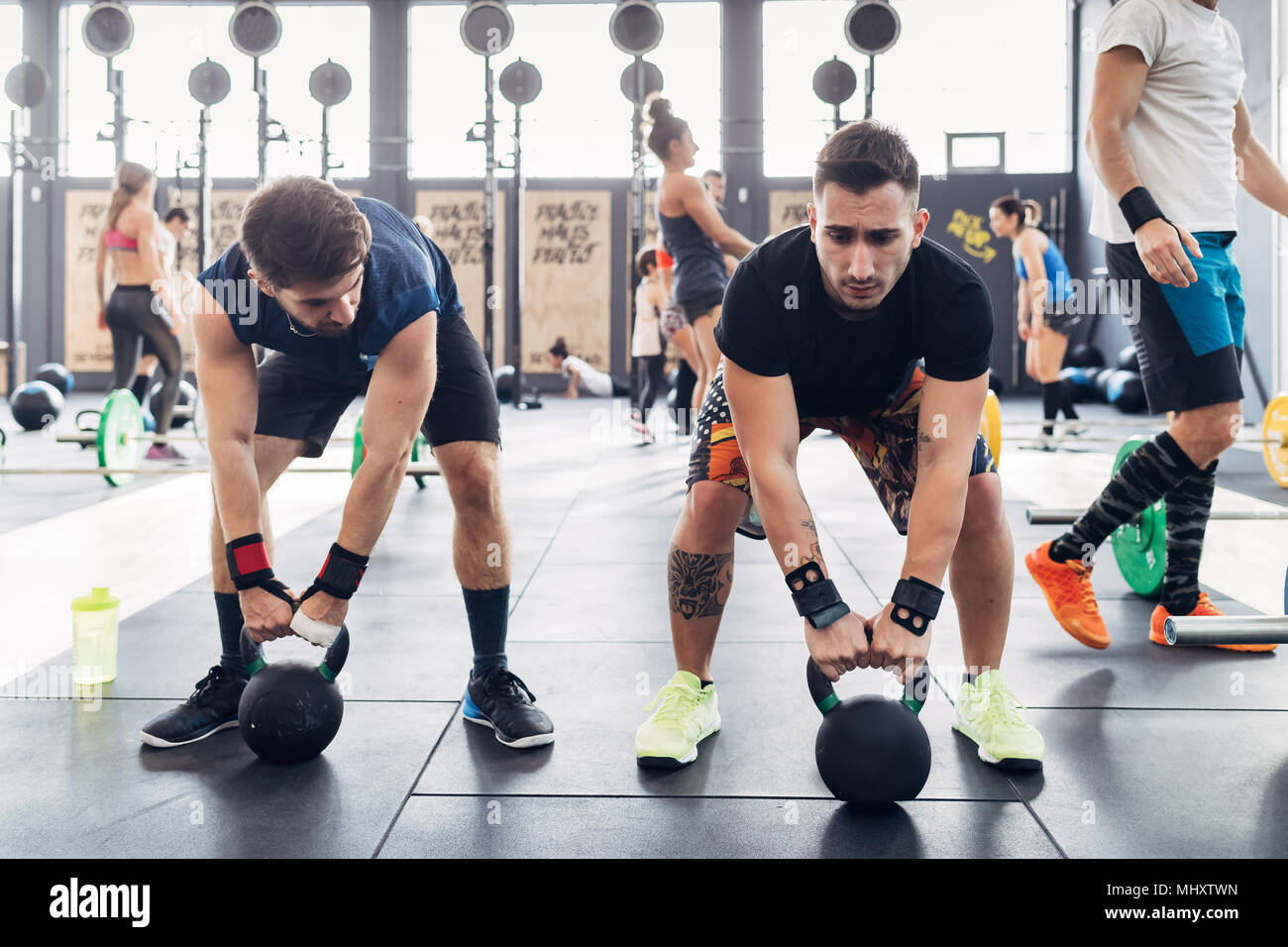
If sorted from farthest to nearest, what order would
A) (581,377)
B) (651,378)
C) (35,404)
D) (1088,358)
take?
(581,377)
(1088,358)
(651,378)
(35,404)

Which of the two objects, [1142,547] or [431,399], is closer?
[431,399]

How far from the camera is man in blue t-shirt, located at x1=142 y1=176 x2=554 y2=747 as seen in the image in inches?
57.3

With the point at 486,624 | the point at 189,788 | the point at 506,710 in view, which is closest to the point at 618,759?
the point at 506,710

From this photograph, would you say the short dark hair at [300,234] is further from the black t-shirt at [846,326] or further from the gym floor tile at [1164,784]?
the gym floor tile at [1164,784]

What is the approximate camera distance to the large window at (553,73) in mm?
11312

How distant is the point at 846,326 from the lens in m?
1.61

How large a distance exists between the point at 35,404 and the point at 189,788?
234 inches

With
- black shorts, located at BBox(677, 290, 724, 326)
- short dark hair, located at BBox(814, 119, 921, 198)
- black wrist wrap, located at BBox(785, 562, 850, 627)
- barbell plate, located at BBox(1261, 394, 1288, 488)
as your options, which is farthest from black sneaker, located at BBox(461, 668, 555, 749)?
barbell plate, located at BBox(1261, 394, 1288, 488)

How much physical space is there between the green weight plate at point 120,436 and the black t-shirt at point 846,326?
12.2 feet

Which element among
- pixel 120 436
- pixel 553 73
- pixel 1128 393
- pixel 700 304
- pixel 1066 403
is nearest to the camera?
pixel 700 304

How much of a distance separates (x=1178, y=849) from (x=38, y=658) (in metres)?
→ 2.04

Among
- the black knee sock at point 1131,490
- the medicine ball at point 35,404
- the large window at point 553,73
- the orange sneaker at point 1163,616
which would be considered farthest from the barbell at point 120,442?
the large window at point 553,73

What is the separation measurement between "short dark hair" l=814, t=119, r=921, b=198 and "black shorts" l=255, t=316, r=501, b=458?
2.23 ft

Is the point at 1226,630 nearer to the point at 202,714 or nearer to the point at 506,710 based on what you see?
the point at 506,710
